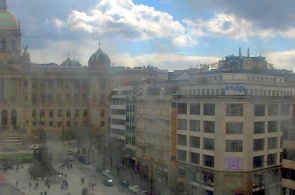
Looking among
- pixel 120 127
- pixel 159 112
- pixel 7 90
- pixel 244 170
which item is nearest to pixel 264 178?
pixel 244 170

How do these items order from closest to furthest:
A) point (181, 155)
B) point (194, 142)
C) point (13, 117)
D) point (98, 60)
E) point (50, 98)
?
point (194, 142) < point (181, 155) < point (98, 60) < point (50, 98) < point (13, 117)

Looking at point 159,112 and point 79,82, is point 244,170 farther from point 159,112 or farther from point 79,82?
point 79,82

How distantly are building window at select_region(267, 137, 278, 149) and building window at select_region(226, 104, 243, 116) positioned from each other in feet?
2.78

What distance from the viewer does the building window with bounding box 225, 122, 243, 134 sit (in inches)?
373

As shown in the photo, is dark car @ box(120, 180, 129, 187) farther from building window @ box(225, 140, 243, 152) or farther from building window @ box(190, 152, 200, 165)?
building window @ box(225, 140, 243, 152)

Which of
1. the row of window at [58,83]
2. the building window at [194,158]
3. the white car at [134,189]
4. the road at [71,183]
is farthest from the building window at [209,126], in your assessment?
the row of window at [58,83]

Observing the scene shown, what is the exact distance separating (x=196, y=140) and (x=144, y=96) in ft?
6.59

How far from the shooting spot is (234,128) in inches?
374

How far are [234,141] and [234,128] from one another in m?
0.25

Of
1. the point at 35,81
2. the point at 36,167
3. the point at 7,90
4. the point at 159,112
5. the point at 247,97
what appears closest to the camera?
the point at 247,97

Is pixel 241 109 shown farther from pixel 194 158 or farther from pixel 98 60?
pixel 98 60

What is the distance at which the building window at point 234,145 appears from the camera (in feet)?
30.9

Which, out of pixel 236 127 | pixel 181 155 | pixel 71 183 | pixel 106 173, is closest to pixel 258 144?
pixel 236 127

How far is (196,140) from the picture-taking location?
10.1m
